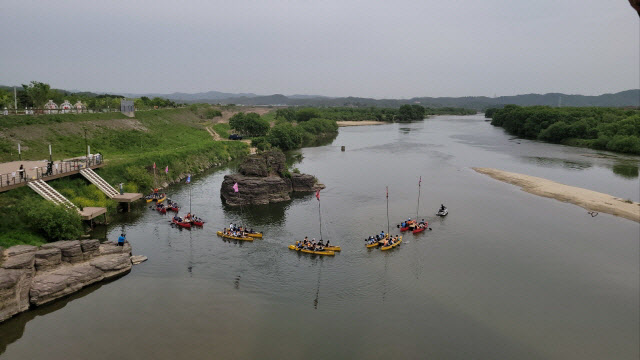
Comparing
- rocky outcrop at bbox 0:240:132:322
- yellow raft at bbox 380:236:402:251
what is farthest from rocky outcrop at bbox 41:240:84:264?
yellow raft at bbox 380:236:402:251

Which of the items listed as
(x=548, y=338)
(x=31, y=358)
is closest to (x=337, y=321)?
(x=548, y=338)

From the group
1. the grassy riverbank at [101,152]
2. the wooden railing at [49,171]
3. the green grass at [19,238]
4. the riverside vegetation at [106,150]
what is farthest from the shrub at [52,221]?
the wooden railing at [49,171]

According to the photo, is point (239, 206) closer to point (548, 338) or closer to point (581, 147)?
point (548, 338)

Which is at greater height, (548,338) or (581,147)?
(581,147)

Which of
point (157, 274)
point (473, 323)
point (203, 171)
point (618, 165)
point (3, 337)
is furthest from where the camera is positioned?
point (618, 165)

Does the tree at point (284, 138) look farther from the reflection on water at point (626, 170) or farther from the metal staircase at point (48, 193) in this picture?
the reflection on water at point (626, 170)

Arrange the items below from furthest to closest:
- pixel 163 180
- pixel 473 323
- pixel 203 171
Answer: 1. pixel 203 171
2. pixel 163 180
3. pixel 473 323

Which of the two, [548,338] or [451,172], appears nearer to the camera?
[548,338]
